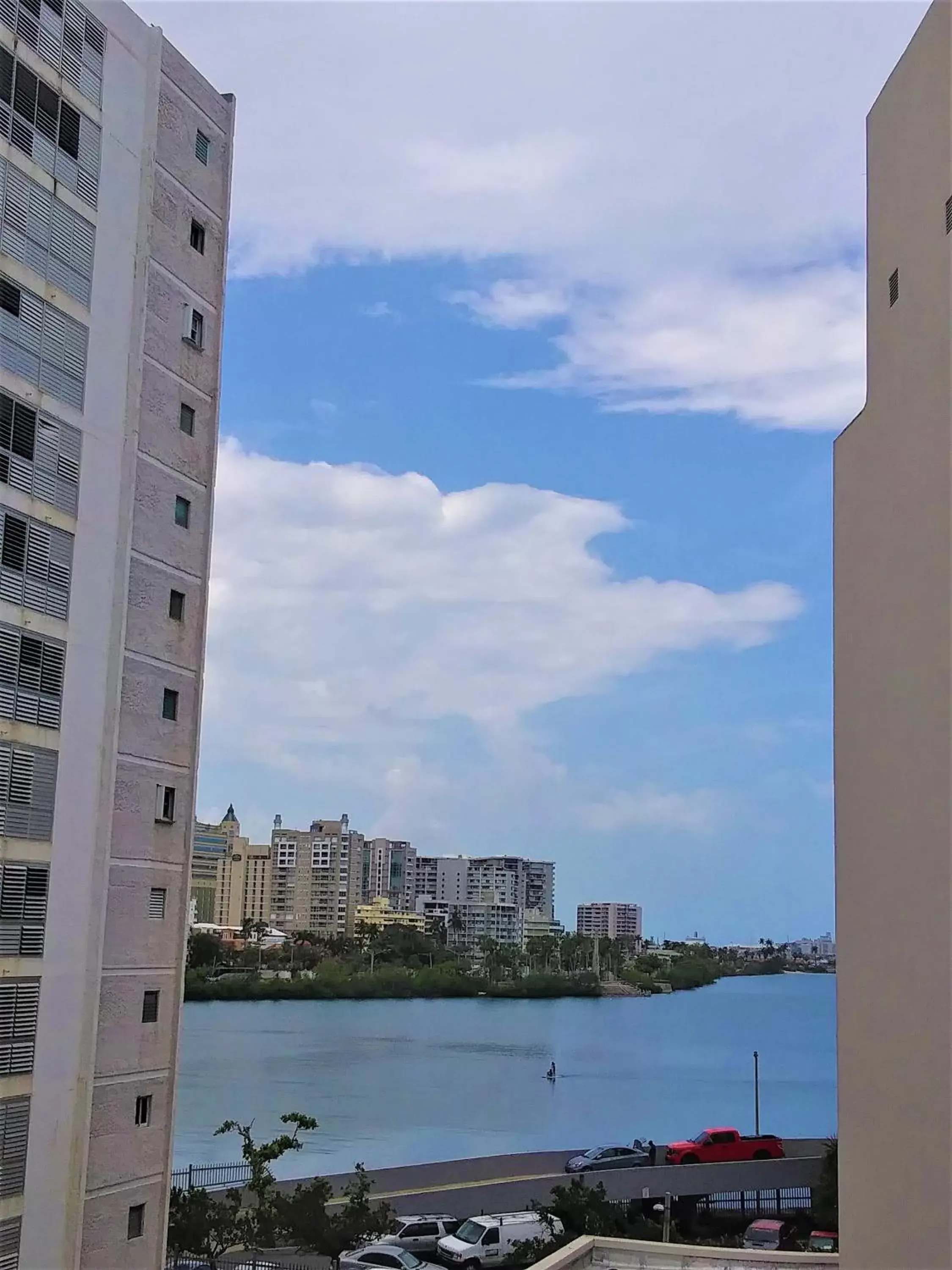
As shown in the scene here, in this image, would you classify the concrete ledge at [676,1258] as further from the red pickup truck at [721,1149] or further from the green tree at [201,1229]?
the red pickup truck at [721,1149]

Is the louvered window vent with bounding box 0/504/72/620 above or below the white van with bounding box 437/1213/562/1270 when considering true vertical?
above

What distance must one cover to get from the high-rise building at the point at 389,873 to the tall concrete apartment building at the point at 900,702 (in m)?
61.4

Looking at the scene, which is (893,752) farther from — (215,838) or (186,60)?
(215,838)

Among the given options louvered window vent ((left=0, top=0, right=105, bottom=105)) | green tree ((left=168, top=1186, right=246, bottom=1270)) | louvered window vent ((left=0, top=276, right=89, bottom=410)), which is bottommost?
green tree ((left=168, top=1186, right=246, bottom=1270))

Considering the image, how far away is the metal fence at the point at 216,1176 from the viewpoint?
68.8ft

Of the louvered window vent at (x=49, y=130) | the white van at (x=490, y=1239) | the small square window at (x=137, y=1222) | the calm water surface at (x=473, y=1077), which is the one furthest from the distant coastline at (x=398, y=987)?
the louvered window vent at (x=49, y=130)

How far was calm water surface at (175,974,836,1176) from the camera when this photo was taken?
38.8m

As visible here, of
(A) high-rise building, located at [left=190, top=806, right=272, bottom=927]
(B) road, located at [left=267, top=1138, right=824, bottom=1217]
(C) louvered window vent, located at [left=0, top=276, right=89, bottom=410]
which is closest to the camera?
(C) louvered window vent, located at [left=0, top=276, right=89, bottom=410]

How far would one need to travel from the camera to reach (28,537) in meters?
8.48

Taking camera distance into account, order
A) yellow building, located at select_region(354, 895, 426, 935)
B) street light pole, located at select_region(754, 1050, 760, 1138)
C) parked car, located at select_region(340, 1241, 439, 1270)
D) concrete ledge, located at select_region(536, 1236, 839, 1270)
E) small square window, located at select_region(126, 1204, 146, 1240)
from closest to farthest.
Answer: concrete ledge, located at select_region(536, 1236, 839, 1270) < small square window, located at select_region(126, 1204, 146, 1240) < parked car, located at select_region(340, 1241, 439, 1270) < street light pole, located at select_region(754, 1050, 760, 1138) < yellow building, located at select_region(354, 895, 426, 935)

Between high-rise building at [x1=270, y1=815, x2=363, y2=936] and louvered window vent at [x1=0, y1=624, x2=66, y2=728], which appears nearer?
louvered window vent at [x1=0, y1=624, x2=66, y2=728]

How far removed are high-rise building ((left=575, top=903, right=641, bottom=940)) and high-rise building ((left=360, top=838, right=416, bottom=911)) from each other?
1077cm

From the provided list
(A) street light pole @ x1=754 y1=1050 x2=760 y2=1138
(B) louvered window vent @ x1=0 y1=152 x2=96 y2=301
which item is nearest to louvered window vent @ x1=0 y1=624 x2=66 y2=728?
(B) louvered window vent @ x1=0 y1=152 x2=96 y2=301

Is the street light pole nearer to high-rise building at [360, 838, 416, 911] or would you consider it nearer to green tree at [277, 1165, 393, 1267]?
green tree at [277, 1165, 393, 1267]
